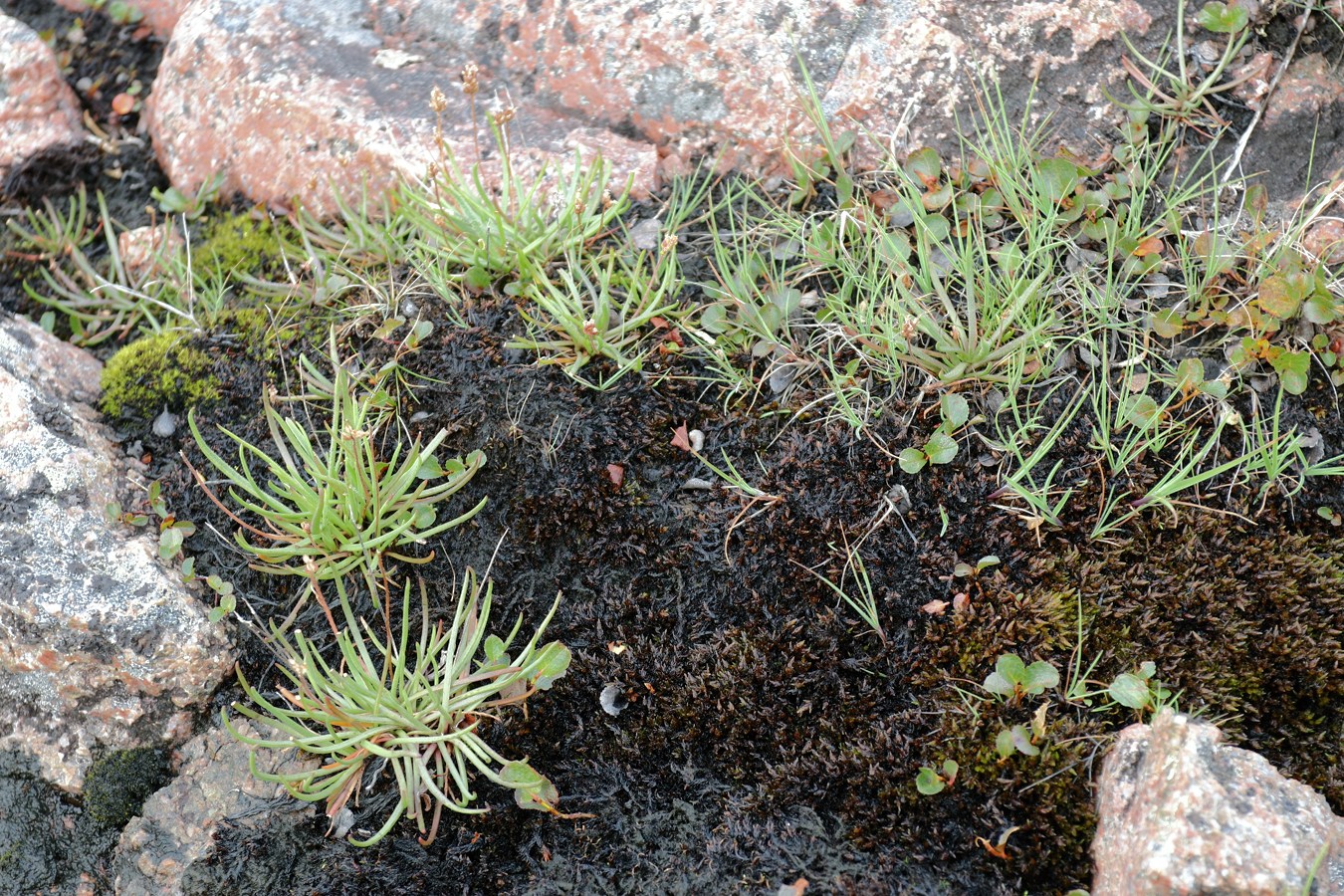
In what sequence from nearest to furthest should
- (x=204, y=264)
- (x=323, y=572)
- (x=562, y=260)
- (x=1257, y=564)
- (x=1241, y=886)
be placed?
(x=1241, y=886), (x=1257, y=564), (x=323, y=572), (x=562, y=260), (x=204, y=264)

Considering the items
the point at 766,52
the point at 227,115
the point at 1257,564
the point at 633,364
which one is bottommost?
the point at 1257,564

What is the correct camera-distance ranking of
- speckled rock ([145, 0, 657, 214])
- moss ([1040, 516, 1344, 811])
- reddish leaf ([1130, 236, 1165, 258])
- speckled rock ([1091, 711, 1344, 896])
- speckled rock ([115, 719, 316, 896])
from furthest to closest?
1. speckled rock ([145, 0, 657, 214])
2. reddish leaf ([1130, 236, 1165, 258])
3. speckled rock ([115, 719, 316, 896])
4. moss ([1040, 516, 1344, 811])
5. speckled rock ([1091, 711, 1344, 896])

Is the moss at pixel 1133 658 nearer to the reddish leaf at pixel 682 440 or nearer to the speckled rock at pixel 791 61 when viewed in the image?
the reddish leaf at pixel 682 440

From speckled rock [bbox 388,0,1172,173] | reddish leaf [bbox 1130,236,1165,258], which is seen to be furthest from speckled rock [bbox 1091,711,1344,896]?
speckled rock [bbox 388,0,1172,173]

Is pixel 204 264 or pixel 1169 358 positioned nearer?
pixel 1169 358

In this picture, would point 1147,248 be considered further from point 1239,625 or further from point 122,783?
point 122,783

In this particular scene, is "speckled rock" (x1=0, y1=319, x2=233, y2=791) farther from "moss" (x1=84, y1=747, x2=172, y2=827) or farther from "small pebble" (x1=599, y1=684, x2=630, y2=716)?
"small pebble" (x1=599, y1=684, x2=630, y2=716)

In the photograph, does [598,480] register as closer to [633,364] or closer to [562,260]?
[633,364]

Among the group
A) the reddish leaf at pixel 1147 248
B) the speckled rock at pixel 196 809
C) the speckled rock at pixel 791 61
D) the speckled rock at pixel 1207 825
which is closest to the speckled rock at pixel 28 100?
the speckled rock at pixel 791 61

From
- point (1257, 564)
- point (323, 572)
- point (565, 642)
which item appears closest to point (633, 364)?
point (565, 642)
